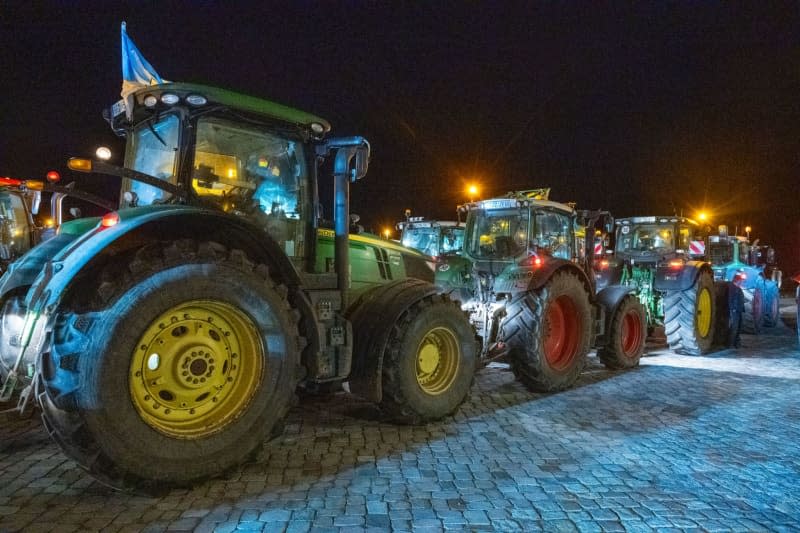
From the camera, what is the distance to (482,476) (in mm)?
4234

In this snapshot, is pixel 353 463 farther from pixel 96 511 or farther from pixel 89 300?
pixel 89 300

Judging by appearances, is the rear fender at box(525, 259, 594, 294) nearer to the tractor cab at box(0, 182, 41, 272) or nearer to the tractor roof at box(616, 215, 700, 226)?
the tractor roof at box(616, 215, 700, 226)

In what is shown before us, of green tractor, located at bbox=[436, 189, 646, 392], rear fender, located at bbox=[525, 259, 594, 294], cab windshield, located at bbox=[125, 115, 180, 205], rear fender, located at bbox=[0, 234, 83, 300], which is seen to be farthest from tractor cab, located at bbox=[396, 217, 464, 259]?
rear fender, located at bbox=[0, 234, 83, 300]

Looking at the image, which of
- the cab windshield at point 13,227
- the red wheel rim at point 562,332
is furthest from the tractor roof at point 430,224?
the cab windshield at point 13,227

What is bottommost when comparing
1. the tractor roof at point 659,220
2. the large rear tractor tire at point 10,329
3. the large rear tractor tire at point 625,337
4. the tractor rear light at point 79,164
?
the large rear tractor tire at point 625,337

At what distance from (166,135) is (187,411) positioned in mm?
2107

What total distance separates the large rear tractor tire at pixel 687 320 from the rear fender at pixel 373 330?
22.4ft

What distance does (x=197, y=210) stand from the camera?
3859 mm

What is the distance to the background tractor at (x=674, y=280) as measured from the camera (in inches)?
404

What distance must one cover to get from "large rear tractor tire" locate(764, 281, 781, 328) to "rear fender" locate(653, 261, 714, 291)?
6015mm

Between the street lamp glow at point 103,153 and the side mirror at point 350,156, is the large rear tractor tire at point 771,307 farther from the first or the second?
the street lamp glow at point 103,153

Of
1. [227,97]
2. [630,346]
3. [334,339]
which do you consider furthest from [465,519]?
[630,346]

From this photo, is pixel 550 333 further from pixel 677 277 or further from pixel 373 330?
pixel 677 277

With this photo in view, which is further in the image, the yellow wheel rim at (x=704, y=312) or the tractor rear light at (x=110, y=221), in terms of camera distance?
the yellow wheel rim at (x=704, y=312)
